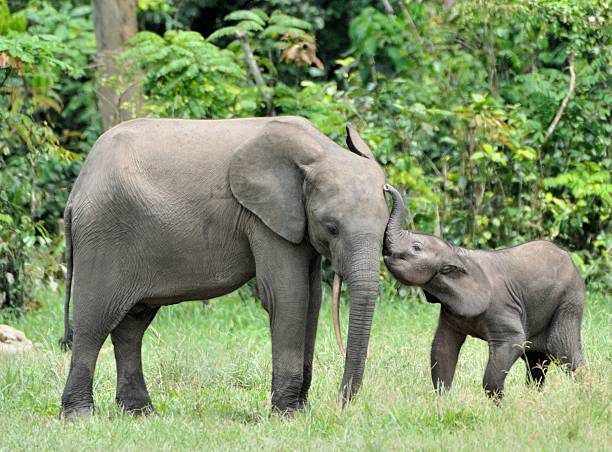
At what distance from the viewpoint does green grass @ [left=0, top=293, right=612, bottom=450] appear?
6.55 meters

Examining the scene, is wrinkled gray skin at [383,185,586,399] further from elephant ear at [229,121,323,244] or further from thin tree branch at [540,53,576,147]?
thin tree branch at [540,53,576,147]

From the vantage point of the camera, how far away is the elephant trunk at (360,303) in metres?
6.90

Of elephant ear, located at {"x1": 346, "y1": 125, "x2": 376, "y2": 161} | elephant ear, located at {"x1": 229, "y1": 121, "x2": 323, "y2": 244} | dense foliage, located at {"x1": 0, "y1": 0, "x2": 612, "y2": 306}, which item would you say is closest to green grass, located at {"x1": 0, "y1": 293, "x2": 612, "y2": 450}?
elephant ear, located at {"x1": 229, "y1": 121, "x2": 323, "y2": 244}

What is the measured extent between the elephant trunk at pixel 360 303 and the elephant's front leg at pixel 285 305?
0.41 metres

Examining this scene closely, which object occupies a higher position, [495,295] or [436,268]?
[436,268]

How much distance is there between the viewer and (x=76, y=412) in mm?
7684

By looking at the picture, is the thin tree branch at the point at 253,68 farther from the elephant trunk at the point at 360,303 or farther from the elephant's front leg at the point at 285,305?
the elephant trunk at the point at 360,303

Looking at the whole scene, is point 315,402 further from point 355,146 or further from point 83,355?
point 355,146

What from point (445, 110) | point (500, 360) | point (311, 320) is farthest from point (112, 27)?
point (500, 360)

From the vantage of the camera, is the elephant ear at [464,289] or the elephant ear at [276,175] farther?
the elephant ear at [464,289]

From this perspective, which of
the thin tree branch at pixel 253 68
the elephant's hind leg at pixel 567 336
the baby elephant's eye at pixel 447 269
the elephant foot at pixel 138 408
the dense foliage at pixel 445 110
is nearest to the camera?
the baby elephant's eye at pixel 447 269

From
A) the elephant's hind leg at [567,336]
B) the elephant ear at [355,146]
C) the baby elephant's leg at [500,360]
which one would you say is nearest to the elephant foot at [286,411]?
the baby elephant's leg at [500,360]

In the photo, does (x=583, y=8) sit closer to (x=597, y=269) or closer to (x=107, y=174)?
(x=597, y=269)

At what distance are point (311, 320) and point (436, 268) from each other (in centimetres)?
91
